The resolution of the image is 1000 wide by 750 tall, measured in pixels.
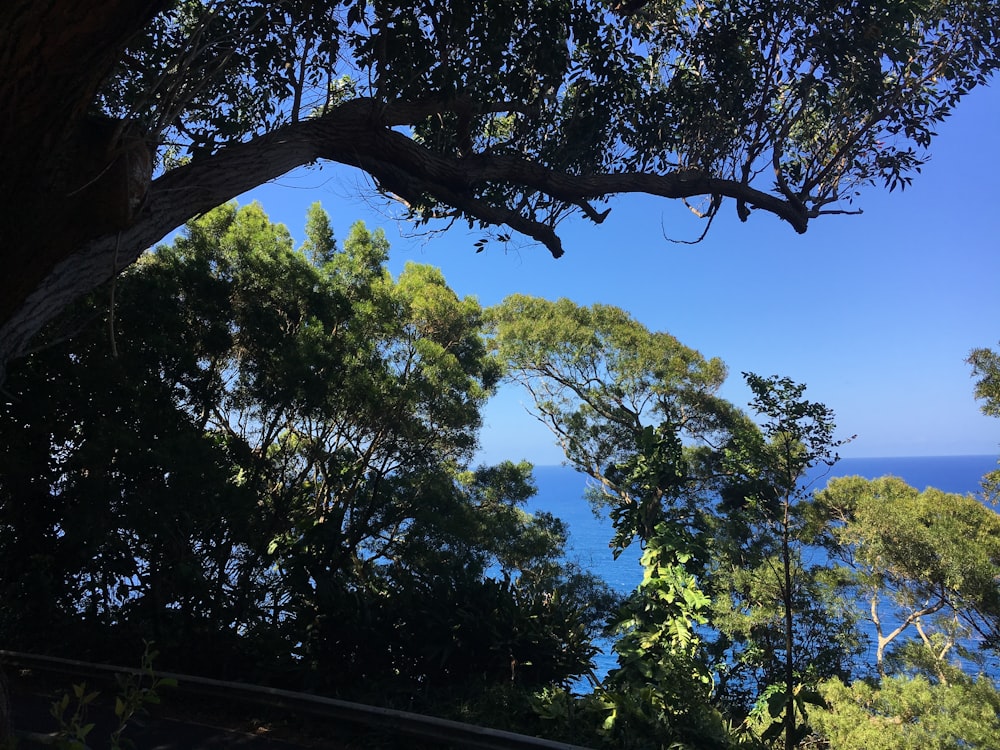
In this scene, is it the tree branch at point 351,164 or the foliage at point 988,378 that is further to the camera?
the foliage at point 988,378

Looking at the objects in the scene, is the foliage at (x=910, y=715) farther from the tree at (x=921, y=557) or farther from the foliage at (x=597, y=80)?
the foliage at (x=597, y=80)

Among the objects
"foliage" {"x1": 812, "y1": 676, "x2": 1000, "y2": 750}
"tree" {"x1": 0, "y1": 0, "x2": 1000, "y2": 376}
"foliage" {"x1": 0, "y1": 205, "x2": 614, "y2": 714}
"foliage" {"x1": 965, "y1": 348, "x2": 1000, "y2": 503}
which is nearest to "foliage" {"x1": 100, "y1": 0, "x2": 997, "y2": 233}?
"tree" {"x1": 0, "y1": 0, "x2": 1000, "y2": 376}

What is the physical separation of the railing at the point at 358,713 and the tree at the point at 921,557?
1253 cm

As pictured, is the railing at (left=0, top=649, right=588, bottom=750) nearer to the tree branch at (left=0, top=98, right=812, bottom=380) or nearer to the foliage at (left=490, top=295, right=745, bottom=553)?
the tree branch at (left=0, top=98, right=812, bottom=380)

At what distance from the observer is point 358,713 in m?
3.94

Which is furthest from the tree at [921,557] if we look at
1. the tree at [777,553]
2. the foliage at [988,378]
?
the foliage at [988,378]

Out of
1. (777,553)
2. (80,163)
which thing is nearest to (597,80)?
(80,163)

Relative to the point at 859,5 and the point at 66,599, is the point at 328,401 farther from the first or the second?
the point at 859,5

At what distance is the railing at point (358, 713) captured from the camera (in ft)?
11.5

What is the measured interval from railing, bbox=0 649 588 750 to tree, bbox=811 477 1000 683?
41.1 ft

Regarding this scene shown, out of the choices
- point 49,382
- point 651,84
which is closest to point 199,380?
point 49,382

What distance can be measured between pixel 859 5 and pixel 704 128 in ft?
5.27

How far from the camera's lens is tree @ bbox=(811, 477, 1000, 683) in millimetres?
11750

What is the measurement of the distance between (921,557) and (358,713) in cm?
1358
